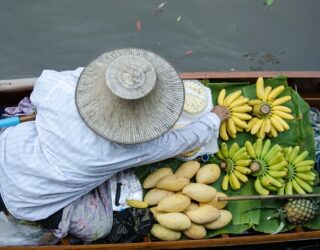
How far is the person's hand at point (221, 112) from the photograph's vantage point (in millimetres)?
Result: 4160

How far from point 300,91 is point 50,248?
2708 millimetres

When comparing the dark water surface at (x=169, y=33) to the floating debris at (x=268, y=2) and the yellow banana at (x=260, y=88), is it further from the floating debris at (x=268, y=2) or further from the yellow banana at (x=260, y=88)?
the yellow banana at (x=260, y=88)

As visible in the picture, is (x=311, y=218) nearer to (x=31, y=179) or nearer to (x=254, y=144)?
(x=254, y=144)

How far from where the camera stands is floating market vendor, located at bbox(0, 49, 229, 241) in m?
3.11

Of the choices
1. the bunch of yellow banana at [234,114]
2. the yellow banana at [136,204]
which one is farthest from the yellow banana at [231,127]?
the yellow banana at [136,204]

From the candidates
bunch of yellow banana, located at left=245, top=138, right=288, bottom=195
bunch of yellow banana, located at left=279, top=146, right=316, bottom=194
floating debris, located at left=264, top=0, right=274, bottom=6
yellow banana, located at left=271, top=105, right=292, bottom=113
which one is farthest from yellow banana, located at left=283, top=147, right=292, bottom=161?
floating debris, located at left=264, top=0, right=274, bottom=6

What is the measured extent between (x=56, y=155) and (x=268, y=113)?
1.88m

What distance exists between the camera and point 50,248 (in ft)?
12.2

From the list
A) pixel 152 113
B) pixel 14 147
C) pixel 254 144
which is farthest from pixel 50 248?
pixel 254 144

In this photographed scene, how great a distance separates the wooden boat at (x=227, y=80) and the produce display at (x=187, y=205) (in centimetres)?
7

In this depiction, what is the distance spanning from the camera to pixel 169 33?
609cm

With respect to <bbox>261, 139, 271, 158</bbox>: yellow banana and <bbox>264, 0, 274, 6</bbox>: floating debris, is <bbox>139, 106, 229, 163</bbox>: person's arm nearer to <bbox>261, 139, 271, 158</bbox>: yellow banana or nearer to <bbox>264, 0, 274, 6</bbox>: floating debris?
<bbox>261, 139, 271, 158</bbox>: yellow banana

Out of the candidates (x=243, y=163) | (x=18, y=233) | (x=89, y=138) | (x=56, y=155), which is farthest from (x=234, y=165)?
(x=18, y=233)

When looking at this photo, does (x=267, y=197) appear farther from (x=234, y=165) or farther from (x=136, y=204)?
(x=136, y=204)
